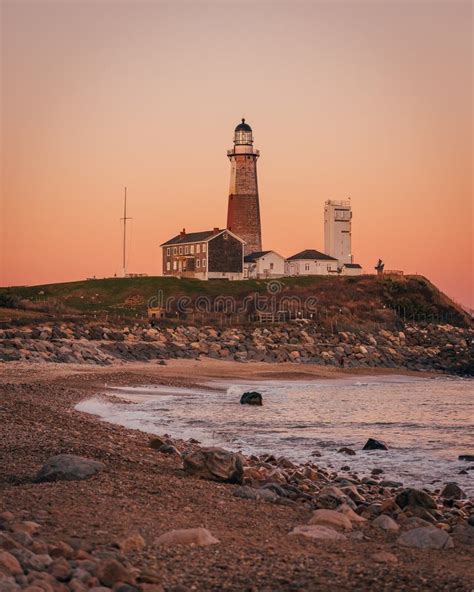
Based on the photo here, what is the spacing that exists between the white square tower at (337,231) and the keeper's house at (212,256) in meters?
13.7

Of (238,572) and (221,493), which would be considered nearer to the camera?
(238,572)

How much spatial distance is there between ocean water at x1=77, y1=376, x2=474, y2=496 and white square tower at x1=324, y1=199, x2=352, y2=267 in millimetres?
55507

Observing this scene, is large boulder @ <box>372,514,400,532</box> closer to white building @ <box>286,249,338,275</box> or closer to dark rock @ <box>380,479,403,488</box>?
dark rock @ <box>380,479,403,488</box>

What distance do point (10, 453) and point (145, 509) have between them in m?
3.44

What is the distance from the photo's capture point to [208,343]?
43.7 metres

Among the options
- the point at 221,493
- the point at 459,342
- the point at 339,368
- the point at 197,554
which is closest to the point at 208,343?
the point at 339,368

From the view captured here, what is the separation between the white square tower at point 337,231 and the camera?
286 feet

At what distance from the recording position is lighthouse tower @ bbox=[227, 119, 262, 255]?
7806 cm

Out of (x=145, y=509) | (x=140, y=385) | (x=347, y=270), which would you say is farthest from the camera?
(x=347, y=270)

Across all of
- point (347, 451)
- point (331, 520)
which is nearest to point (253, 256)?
point (347, 451)

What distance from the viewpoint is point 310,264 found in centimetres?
8338

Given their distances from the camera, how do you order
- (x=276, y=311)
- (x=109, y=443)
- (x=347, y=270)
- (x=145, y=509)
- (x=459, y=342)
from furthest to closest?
(x=347, y=270) < (x=276, y=311) < (x=459, y=342) < (x=109, y=443) < (x=145, y=509)

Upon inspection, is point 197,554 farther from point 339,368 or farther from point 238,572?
point 339,368

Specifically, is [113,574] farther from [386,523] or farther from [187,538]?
[386,523]
